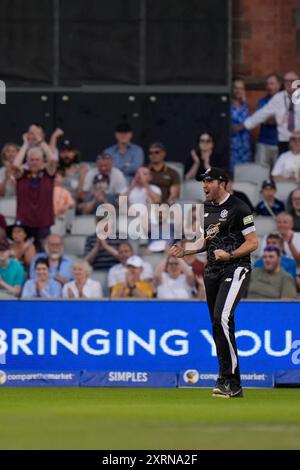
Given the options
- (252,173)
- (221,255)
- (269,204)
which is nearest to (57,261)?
(269,204)

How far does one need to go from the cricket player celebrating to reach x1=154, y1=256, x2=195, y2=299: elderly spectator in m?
4.21

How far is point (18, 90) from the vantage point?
819 inches

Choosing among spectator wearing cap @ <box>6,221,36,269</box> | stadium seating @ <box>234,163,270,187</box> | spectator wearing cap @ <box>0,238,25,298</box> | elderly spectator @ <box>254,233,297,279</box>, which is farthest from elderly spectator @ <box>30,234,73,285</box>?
stadium seating @ <box>234,163,270,187</box>

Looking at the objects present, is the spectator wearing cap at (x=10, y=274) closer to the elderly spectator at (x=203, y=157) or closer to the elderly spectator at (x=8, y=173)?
the elderly spectator at (x=8, y=173)

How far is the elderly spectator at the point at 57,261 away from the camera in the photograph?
17.1 metres

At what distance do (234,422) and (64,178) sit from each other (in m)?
9.47

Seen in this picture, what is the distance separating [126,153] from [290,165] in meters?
2.11

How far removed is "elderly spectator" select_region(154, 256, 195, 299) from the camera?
1680 centimetres

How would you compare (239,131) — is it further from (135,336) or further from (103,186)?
(135,336)

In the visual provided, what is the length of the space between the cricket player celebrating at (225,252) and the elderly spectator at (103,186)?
21.0 feet

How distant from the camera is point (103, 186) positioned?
19000 millimetres

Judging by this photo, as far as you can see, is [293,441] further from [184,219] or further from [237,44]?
[237,44]

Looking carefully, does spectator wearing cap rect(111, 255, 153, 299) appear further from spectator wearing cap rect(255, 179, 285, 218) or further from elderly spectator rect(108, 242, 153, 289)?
spectator wearing cap rect(255, 179, 285, 218)

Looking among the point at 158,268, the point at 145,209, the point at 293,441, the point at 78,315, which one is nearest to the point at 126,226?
the point at 145,209
